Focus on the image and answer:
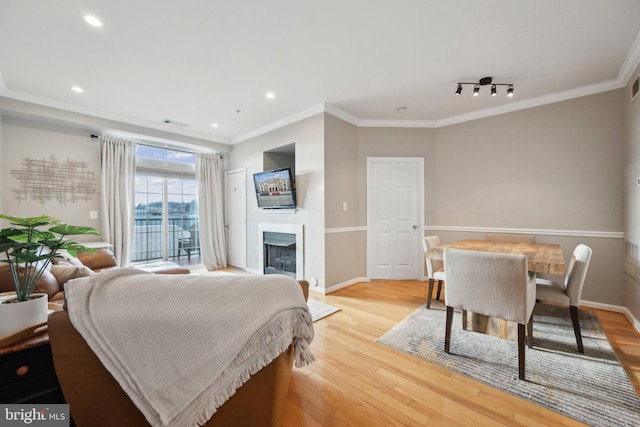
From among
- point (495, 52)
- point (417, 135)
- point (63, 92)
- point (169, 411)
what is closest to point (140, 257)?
point (63, 92)

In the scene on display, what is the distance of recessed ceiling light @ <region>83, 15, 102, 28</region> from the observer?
1.92 meters

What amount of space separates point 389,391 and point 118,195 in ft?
14.9

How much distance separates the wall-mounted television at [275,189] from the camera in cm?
385

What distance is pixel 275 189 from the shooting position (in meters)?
4.07

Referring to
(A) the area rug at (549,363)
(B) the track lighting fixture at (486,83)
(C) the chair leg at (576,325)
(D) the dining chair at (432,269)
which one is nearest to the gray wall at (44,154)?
(A) the area rug at (549,363)

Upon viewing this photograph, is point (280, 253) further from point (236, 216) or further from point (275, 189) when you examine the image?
point (236, 216)

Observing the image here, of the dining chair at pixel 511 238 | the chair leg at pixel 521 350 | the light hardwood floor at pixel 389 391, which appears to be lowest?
the light hardwood floor at pixel 389 391

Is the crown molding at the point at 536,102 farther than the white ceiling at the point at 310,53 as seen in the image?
Yes

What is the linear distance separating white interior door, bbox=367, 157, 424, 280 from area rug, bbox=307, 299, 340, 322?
1307 millimetres

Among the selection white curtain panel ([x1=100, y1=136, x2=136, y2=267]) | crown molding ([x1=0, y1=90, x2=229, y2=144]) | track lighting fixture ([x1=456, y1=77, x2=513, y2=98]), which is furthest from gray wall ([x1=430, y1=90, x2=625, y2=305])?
white curtain panel ([x1=100, y1=136, x2=136, y2=267])

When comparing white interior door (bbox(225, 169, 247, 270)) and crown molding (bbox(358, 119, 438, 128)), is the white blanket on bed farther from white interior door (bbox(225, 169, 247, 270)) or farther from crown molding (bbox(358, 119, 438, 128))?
white interior door (bbox(225, 169, 247, 270))

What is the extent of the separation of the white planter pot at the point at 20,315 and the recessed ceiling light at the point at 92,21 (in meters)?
2.11

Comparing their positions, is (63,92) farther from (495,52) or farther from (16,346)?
(495,52)

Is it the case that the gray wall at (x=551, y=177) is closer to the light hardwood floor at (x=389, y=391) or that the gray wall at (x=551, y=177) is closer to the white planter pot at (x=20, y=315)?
the light hardwood floor at (x=389, y=391)
